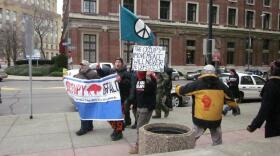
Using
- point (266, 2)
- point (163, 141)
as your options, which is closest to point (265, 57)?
point (266, 2)

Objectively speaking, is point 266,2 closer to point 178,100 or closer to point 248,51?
point 248,51

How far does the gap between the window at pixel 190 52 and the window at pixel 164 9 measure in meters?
4.97

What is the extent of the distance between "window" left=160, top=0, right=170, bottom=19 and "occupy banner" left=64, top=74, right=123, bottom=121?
40.3 m

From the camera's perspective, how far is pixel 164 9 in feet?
155

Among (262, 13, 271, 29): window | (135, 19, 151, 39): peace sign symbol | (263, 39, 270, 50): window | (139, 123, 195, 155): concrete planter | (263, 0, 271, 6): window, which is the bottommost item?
(139, 123, 195, 155): concrete planter

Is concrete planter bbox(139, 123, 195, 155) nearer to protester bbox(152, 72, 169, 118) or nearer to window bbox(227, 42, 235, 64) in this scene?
protester bbox(152, 72, 169, 118)

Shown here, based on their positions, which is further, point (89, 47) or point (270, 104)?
point (89, 47)

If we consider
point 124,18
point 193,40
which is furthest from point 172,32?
point 124,18

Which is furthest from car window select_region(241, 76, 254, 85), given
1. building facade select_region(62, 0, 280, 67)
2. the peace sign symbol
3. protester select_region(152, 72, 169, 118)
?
building facade select_region(62, 0, 280, 67)

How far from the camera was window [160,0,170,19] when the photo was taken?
47.1 meters

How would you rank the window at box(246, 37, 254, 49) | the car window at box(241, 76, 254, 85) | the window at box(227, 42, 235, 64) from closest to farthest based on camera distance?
the car window at box(241, 76, 254, 85), the window at box(246, 37, 254, 49), the window at box(227, 42, 235, 64)

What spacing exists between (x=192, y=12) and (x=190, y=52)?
5702 mm

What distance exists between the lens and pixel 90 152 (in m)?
6.70

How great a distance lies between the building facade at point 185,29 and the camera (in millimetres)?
41844
